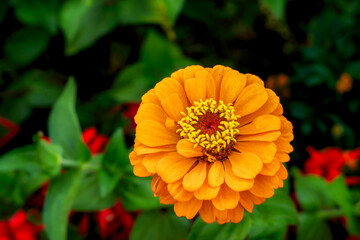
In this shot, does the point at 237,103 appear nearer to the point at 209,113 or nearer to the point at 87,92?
the point at 209,113

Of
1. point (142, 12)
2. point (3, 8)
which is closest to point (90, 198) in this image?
point (142, 12)

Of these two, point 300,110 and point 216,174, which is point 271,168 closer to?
point 216,174

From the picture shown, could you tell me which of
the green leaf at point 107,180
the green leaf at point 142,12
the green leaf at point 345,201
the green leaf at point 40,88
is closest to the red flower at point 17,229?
the green leaf at point 107,180

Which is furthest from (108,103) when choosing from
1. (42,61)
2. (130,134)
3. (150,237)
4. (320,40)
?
(320,40)

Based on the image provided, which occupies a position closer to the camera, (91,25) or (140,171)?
(140,171)

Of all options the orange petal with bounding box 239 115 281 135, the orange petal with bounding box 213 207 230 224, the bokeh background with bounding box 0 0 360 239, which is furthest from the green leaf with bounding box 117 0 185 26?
the orange petal with bounding box 213 207 230 224

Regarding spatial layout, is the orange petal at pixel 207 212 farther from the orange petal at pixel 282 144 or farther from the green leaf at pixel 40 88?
the green leaf at pixel 40 88

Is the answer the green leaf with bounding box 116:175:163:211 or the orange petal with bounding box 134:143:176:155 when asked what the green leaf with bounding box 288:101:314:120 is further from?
the orange petal with bounding box 134:143:176:155

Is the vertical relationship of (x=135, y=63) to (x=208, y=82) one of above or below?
below
